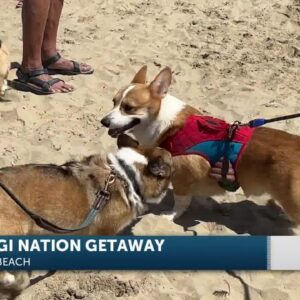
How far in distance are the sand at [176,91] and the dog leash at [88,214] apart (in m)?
0.47

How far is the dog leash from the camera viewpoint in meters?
3.09

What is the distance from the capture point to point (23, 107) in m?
5.30

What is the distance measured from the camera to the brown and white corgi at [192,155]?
3.62m

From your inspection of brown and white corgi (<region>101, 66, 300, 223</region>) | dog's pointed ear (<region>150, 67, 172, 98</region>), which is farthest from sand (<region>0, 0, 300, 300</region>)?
dog's pointed ear (<region>150, 67, 172, 98</region>)

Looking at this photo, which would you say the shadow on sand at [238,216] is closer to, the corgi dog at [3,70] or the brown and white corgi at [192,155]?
the brown and white corgi at [192,155]

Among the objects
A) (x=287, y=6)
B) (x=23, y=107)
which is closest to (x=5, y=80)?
(x=23, y=107)

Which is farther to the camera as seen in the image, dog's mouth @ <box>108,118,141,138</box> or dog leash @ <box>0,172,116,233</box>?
dog's mouth @ <box>108,118,141,138</box>

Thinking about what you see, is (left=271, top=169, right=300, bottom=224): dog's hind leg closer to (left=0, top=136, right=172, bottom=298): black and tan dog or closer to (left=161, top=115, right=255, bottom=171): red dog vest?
(left=161, top=115, right=255, bottom=171): red dog vest

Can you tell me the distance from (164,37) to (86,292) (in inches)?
164

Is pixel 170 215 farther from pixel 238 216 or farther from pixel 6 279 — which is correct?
pixel 6 279

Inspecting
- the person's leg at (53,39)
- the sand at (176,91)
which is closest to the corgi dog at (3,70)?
the sand at (176,91)

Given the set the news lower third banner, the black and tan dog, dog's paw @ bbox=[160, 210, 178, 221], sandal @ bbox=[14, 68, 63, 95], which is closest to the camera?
the news lower third banner

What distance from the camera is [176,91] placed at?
18.8 ft

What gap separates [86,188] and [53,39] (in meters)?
2.95
